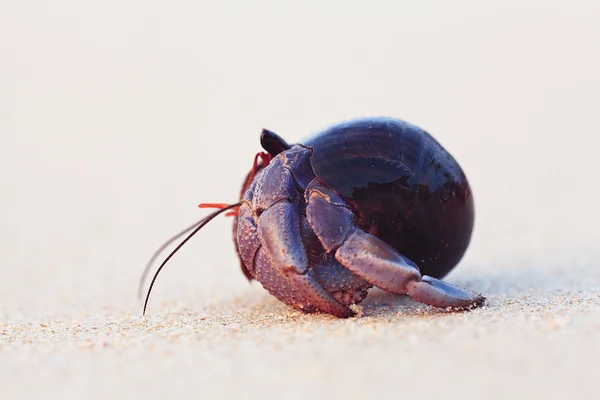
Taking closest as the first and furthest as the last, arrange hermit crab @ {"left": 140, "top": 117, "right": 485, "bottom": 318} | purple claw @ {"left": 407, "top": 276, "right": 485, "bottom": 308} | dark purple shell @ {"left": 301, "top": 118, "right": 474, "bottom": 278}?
purple claw @ {"left": 407, "top": 276, "right": 485, "bottom": 308}
hermit crab @ {"left": 140, "top": 117, "right": 485, "bottom": 318}
dark purple shell @ {"left": 301, "top": 118, "right": 474, "bottom": 278}

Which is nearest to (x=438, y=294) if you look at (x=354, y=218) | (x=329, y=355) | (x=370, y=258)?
(x=370, y=258)

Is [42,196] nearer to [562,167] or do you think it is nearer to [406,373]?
[562,167]

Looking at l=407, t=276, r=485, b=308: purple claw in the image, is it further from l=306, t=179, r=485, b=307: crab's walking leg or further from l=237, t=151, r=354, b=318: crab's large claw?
l=237, t=151, r=354, b=318: crab's large claw

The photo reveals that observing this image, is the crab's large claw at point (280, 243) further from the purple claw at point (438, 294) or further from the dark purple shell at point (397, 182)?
the purple claw at point (438, 294)

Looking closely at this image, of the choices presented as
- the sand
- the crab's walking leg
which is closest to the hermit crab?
the crab's walking leg

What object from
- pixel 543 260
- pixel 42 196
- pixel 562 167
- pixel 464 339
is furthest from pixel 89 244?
pixel 562 167

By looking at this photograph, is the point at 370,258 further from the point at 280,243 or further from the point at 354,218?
the point at 280,243

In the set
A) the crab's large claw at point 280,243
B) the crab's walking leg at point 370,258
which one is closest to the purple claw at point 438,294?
the crab's walking leg at point 370,258
